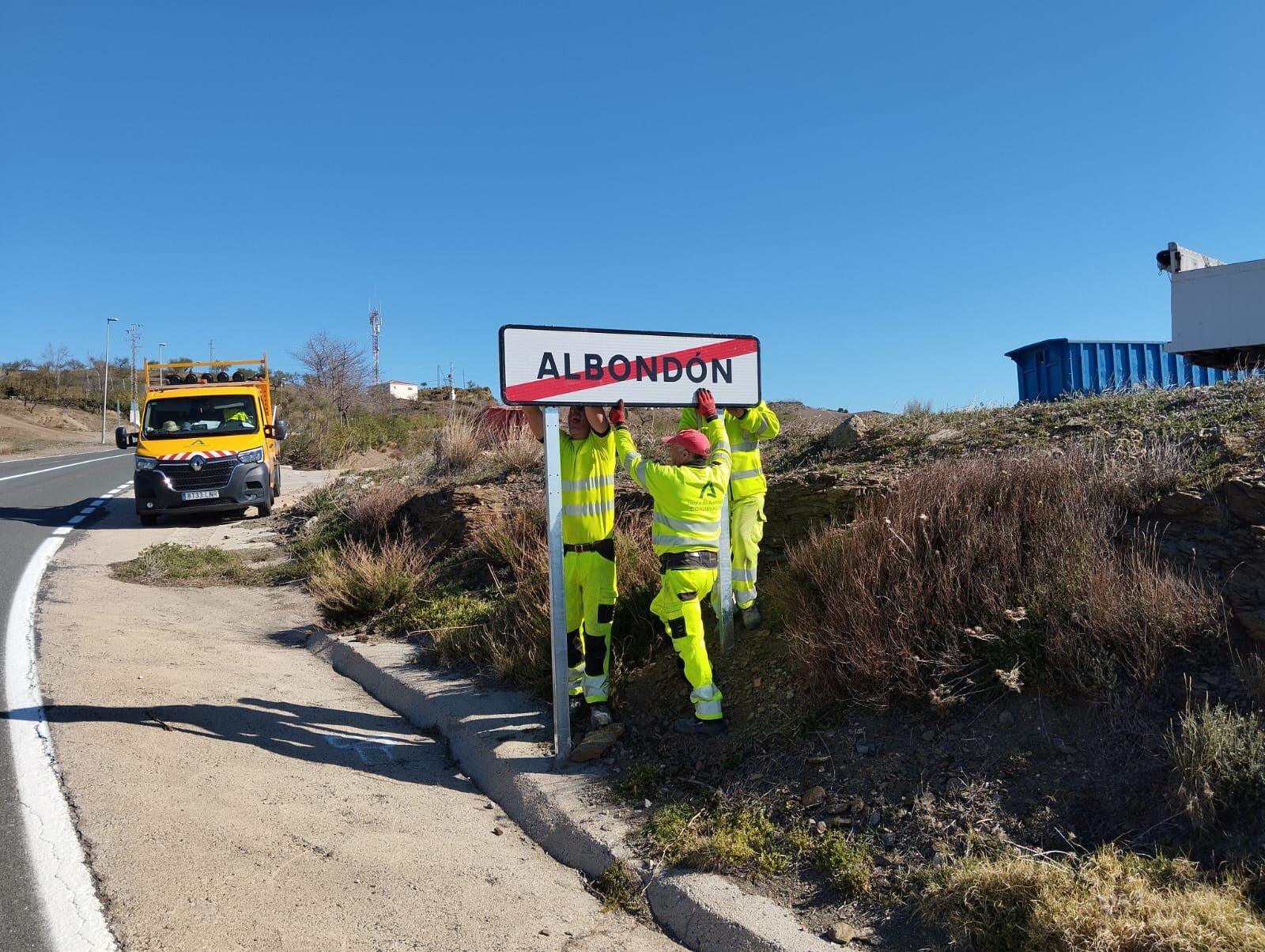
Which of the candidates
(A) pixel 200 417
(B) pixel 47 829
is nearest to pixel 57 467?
(A) pixel 200 417

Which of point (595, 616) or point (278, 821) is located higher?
point (595, 616)

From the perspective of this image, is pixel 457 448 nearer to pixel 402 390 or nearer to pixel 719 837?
pixel 719 837

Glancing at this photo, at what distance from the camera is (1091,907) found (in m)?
2.83

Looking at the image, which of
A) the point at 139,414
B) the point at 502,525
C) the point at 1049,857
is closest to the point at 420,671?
the point at 502,525

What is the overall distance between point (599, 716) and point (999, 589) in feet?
7.44

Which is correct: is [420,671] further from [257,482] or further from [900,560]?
[257,482]

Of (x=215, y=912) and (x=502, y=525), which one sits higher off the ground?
(x=502, y=525)

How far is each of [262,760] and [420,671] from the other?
1813 millimetres

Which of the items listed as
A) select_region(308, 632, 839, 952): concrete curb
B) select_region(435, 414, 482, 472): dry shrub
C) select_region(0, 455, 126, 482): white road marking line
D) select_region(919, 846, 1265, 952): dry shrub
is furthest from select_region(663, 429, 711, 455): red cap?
select_region(0, 455, 126, 482): white road marking line

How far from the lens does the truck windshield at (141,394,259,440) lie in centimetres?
1594

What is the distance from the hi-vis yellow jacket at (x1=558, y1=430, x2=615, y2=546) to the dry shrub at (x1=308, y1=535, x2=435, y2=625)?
3.48 metres

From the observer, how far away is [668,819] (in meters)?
4.05

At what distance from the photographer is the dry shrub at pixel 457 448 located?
1481 centimetres

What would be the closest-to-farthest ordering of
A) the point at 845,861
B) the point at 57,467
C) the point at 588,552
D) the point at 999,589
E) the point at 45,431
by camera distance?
the point at 845,861 < the point at 999,589 < the point at 588,552 < the point at 57,467 < the point at 45,431
